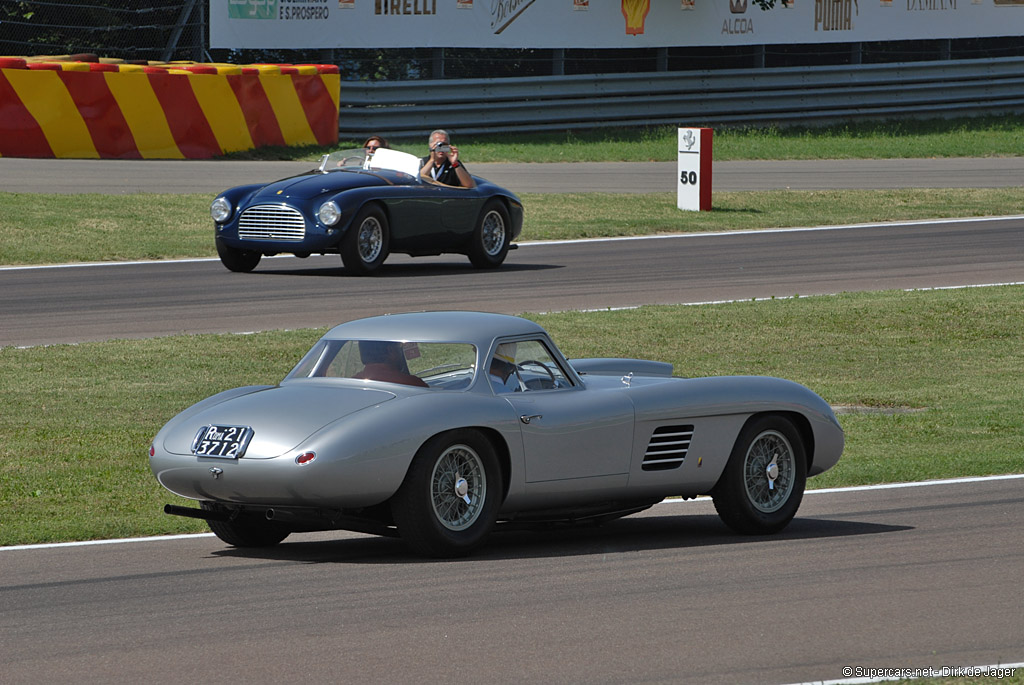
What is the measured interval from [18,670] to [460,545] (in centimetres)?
238

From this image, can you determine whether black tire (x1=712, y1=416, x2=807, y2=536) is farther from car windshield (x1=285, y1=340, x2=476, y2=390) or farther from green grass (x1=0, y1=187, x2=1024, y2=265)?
green grass (x1=0, y1=187, x2=1024, y2=265)

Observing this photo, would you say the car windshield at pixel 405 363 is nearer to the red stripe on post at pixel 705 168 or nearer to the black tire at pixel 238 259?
the black tire at pixel 238 259

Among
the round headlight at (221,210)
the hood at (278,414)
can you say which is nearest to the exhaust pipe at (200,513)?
the hood at (278,414)

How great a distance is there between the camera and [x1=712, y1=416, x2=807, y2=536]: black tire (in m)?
8.35

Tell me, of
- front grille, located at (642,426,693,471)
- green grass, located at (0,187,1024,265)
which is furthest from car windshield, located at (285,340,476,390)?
green grass, located at (0,187,1024,265)

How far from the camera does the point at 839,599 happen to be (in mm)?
6789

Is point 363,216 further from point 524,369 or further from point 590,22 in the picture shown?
point 590,22

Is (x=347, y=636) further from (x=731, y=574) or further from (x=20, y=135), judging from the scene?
(x=20, y=135)

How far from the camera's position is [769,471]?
8.52 meters

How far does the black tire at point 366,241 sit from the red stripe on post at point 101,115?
318 inches

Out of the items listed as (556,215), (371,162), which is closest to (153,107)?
(556,215)

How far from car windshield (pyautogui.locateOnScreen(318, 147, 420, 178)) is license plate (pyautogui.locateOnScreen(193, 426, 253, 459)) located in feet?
38.0

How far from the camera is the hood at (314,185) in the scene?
59.2 feet

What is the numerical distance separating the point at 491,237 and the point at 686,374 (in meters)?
6.41
